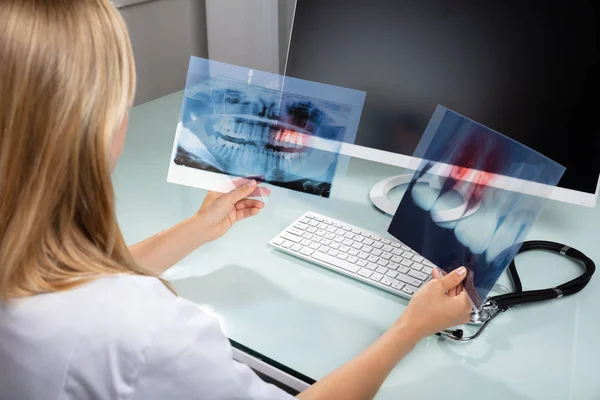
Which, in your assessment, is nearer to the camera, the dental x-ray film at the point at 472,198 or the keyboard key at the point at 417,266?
the dental x-ray film at the point at 472,198

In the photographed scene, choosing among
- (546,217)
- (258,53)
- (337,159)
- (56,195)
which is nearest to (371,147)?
(337,159)

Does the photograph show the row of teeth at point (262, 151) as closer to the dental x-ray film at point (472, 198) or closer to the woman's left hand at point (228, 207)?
the woman's left hand at point (228, 207)

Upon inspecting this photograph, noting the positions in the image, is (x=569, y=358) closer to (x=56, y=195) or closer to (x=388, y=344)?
(x=388, y=344)

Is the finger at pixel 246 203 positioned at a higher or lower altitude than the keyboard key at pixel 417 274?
higher

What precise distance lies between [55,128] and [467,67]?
0.74m

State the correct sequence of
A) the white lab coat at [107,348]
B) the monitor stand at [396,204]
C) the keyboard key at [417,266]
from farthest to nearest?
the keyboard key at [417,266] < the monitor stand at [396,204] < the white lab coat at [107,348]

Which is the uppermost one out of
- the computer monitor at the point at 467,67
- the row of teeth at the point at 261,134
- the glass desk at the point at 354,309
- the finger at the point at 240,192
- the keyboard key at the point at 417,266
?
the computer monitor at the point at 467,67

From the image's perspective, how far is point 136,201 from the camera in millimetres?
1292

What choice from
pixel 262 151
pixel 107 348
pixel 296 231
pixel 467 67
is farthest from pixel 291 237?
pixel 107 348

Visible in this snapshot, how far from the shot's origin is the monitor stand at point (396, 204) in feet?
3.14

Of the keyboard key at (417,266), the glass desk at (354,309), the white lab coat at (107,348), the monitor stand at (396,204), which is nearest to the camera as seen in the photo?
the white lab coat at (107,348)

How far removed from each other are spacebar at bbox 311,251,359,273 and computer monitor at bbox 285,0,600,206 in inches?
10.3

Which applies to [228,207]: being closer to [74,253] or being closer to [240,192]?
[240,192]

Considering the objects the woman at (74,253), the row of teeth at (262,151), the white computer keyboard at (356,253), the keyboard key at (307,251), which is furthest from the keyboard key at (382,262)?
the woman at (74,253)
